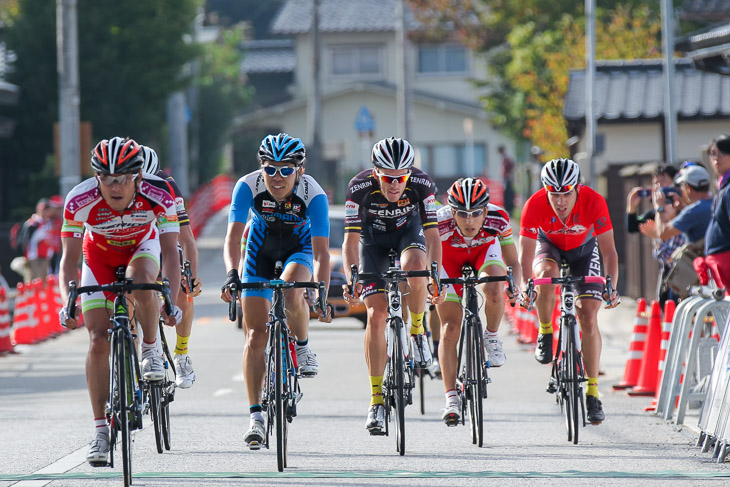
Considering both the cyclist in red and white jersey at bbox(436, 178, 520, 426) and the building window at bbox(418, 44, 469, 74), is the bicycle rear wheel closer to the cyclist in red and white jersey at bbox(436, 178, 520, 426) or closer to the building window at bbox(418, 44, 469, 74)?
the cyclist in red and white jersey at bbox(436, 178, 520, 426)

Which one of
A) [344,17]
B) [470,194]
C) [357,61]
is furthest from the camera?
[344,17]

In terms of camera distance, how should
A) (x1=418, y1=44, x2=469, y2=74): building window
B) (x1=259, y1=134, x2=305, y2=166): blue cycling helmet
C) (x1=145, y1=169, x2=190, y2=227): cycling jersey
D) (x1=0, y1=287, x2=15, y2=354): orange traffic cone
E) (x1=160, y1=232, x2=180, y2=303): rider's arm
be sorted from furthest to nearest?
1. (x1=418, y1=44, x2=469, y2=74): building window
2. (x1=0, y1=287, x2=15, y2=354): orange traffic cone
3. (x1=259, y1=134, x2=305, y2=166): blue cycling helmet
4. (x1=145, y1=169, x2=190, y2=227): cycling jersey
5. (x1=160, y1=232, x2=180, y2=303): rider's arm

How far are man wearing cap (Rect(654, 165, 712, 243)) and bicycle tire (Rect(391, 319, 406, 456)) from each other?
3926 mm

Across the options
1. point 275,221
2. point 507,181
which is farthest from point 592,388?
point 507,181

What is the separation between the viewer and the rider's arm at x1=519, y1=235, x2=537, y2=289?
10.9 meters

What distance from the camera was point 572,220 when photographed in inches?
443

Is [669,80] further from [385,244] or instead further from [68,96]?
[385,244]

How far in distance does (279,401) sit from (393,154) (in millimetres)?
2162

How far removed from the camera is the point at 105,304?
893 cm

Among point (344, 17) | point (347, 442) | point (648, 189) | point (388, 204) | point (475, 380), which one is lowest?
point (347, 442)

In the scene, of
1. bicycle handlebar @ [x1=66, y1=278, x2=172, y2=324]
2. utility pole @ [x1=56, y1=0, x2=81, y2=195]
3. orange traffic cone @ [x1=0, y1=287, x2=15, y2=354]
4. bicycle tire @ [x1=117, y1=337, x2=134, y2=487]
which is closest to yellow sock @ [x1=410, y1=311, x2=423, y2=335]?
bicycle handlebar @ [x1=66, y1=278, x2=172, y2=324]

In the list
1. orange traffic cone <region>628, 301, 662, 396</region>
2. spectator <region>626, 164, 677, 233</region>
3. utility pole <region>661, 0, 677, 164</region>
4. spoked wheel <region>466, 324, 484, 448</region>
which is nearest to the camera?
spoked wheel <region>466, 324, 484, 448</region>

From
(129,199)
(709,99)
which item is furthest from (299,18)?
(129,199)

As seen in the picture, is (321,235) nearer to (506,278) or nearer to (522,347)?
(506,278)
